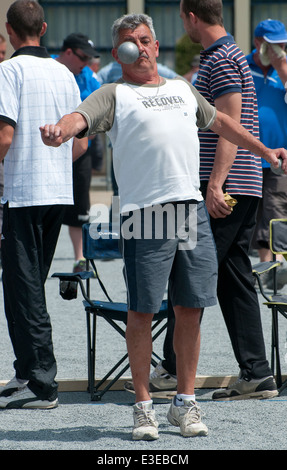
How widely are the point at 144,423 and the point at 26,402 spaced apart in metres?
0.86

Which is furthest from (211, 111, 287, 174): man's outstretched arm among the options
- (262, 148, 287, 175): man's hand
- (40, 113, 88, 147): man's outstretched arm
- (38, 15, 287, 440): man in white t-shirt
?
(40, 113, 88, 147): man's outstretched arm

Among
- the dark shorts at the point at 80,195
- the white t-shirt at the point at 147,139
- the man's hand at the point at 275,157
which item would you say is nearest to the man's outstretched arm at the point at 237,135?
the man's hand at the point at 275,157

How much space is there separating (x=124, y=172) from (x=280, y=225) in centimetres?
162

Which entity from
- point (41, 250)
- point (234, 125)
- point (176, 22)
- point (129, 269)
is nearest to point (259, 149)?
point (234, 125)

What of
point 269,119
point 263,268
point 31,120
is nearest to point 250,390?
point 263,268

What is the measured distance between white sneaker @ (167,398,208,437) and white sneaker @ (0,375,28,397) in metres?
0.92

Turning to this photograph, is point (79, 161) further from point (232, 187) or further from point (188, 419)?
point (188, 419)

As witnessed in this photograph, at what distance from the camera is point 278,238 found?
17.9ft

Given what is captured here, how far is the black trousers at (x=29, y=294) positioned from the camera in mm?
4754

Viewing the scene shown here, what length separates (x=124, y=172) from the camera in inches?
164

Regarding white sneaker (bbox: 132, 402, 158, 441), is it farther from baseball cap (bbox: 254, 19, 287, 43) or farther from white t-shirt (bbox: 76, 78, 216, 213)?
baseball cap (bbox: 254, 19, 287, 43)

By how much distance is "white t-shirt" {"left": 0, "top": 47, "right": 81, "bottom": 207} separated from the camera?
467cm

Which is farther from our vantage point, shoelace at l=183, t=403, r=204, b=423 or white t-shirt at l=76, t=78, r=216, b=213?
shoelace at l=183, t=403, r=204, b=423
